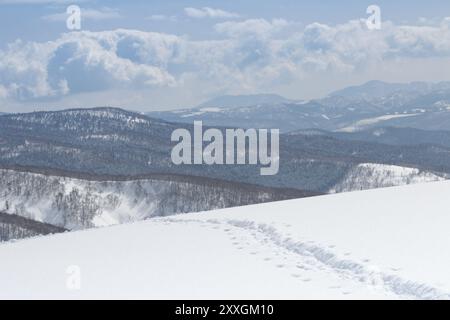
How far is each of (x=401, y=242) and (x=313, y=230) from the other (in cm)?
660

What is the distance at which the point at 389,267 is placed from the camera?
2342 centimetres

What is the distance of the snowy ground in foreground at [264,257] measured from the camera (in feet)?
72.8

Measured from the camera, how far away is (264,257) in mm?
28516

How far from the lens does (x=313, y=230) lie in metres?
33.9

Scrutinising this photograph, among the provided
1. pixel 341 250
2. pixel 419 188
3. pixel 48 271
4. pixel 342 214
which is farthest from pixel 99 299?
pixel 419 188

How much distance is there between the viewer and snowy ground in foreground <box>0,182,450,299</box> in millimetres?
22203

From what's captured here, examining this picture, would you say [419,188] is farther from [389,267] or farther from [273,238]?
[389,267]

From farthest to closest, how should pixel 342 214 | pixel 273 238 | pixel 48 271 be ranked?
1. pixel 342 214
2. pixel 273 238
3. pixel 48 271
